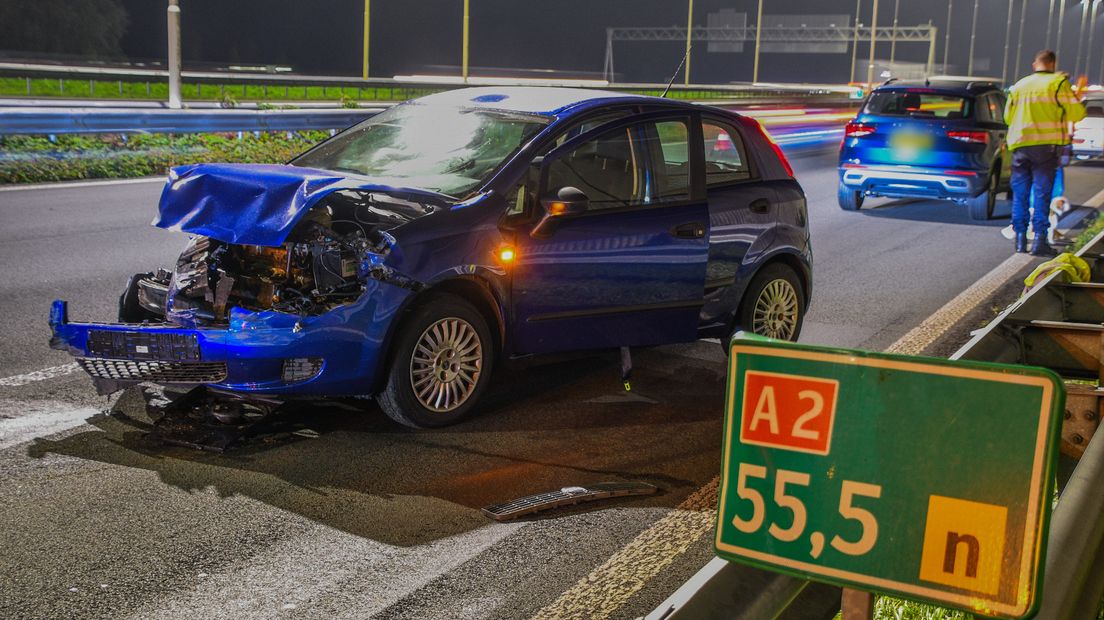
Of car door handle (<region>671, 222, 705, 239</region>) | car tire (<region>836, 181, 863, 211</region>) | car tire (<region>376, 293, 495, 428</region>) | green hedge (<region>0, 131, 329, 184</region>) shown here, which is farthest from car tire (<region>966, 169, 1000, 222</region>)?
car tire (<region>376, 293, 495, 428</region>)

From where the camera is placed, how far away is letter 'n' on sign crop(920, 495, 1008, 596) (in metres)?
2.11

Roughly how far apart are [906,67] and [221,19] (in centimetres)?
4740

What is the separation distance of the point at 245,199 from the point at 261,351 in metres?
0.75

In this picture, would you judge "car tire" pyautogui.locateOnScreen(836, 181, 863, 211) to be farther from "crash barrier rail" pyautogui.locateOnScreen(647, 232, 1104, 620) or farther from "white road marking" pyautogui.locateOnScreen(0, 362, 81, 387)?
"crash barrier rail" pyautogui.locateOnScreen(647, 232, 1104, 620)

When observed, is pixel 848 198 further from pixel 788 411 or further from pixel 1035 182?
pixel 788 411

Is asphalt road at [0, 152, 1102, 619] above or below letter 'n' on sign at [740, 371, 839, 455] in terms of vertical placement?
below

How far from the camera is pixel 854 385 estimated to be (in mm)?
2170

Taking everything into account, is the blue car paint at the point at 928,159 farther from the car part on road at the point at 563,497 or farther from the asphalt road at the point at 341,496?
the car part on road at the point at 563,497

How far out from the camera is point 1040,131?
12477 millimetres

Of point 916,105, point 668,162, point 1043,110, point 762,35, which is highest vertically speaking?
point 762,35

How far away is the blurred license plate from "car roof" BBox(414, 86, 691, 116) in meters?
8.73

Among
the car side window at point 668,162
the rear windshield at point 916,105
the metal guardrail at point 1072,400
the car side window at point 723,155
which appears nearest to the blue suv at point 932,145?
the rear windshield at point 916,105

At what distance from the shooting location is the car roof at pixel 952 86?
1512cm

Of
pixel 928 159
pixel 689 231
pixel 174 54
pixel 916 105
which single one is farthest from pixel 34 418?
pixel 174 54
